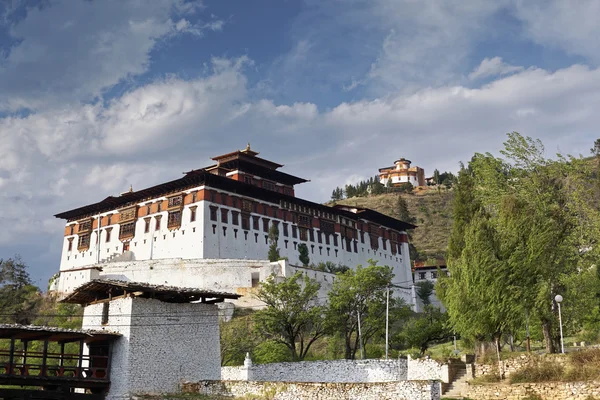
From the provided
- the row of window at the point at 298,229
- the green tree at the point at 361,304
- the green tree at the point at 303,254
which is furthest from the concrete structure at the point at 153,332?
the green tree at the point at 303,254

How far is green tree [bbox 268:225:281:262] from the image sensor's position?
2712 inches

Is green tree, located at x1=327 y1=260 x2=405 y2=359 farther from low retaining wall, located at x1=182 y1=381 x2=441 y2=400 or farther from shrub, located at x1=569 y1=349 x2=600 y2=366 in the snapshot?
shrub, located at x1=569 y1=349 x2=600 y2=366

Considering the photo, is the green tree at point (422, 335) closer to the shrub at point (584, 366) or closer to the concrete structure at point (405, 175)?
the shrub at point (584, 366)

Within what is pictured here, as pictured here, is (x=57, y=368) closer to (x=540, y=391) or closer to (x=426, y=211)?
(x=540, y=391)

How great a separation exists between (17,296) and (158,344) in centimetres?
4622

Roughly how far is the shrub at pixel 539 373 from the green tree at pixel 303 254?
157ft

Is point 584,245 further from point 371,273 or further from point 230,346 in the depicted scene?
point 230,346

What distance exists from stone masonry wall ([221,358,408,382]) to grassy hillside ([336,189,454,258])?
78.2 metres

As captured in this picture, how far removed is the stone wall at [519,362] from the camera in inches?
1037

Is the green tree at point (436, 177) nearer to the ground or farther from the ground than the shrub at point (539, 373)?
farther from the ground

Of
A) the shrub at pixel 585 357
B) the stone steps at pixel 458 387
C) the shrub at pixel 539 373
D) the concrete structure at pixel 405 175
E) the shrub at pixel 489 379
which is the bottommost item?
the stone steps at pixel 458 387

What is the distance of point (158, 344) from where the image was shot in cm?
2988

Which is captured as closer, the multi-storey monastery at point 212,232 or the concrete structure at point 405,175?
the multi-storey monastery at point 212,232

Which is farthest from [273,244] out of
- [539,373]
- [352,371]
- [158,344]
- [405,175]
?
[405,175]
